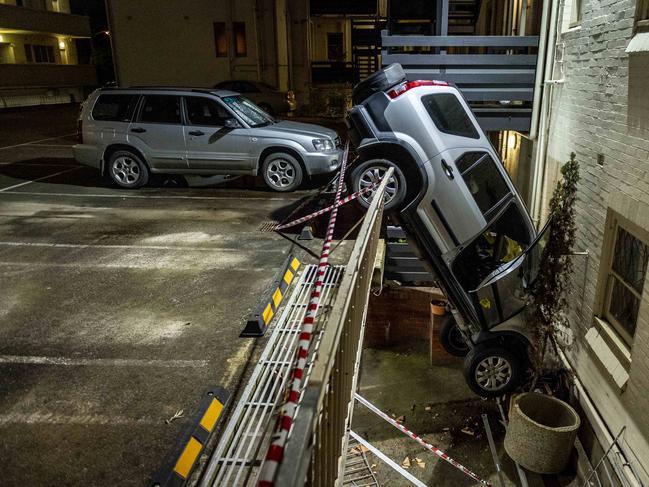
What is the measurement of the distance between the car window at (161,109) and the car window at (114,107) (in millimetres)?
249

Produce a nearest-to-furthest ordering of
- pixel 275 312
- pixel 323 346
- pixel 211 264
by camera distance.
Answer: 1. pixel 323 346
2. pixel 275 312
3. pixel 211 264

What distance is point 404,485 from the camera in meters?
5.81

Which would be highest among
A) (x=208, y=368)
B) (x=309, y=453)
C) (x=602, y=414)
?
(x=309, y=453)

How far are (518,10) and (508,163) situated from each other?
300 cm

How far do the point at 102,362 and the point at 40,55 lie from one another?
4020 cm

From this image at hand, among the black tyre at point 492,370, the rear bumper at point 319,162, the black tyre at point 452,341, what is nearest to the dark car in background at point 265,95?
the rear bumper at point 319,162

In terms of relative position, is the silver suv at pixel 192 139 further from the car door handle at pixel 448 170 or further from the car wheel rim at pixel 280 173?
the car door handle at pixel 448 170

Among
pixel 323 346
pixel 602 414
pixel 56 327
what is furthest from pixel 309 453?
pixel 602 414

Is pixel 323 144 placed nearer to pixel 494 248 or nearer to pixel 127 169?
pixel 127 169

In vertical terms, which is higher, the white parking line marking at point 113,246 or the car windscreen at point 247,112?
the car windscreen at point 247,112

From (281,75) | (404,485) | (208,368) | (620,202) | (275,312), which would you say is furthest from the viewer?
(281,75)

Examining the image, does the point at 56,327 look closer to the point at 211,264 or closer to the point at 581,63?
the point at 211,264

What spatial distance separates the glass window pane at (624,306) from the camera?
16.1 ft

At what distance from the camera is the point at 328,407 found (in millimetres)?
2609
